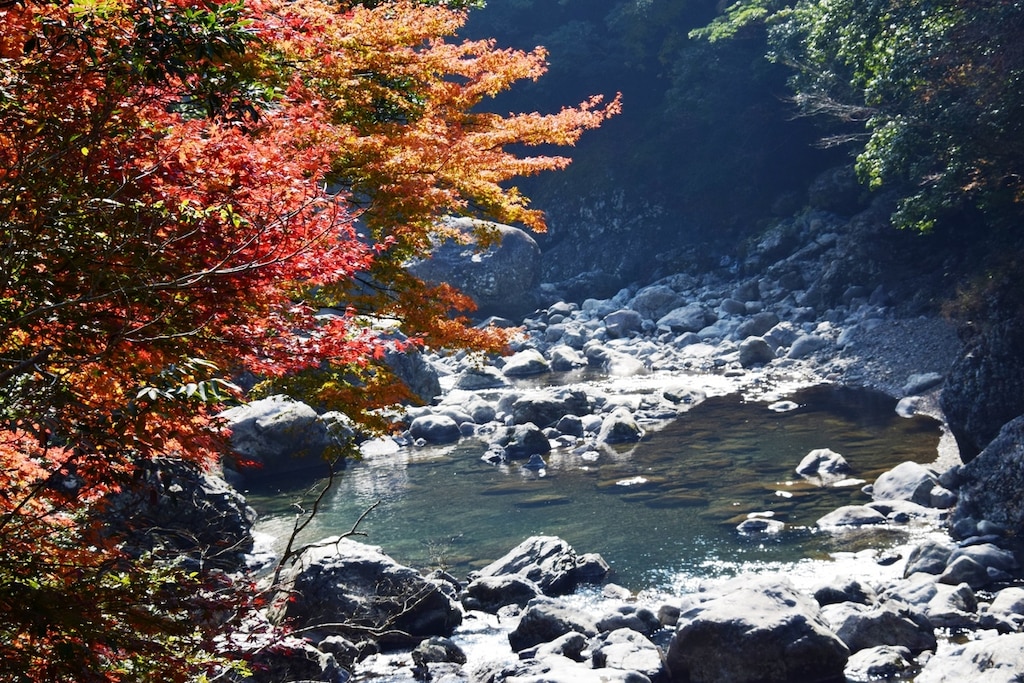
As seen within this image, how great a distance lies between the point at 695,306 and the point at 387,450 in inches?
559

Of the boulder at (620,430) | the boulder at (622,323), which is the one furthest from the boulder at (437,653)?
the boulder at (622,323)

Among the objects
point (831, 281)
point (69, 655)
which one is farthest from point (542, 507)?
point (831, 281)

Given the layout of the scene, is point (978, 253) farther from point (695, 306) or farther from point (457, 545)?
point (457, 545)

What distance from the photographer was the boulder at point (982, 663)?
6273 millimetres

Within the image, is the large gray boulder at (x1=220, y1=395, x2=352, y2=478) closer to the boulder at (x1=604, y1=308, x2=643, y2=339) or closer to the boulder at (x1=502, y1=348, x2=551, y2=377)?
the boulder at (x1=502, y1=348, x2=551, y2=377)

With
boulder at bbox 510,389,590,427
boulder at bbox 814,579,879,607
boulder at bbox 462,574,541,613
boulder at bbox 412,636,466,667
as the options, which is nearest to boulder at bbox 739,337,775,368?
boulder at bbox 510,389,590,427

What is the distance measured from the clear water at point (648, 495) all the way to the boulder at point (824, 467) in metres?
0.20

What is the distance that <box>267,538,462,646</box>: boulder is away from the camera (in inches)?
353

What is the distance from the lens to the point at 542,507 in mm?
13188

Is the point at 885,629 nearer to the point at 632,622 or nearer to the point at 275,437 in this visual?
the point at 632,622

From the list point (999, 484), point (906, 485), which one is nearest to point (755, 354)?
point (906, 485)

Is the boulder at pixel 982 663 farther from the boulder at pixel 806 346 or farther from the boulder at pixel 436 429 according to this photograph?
the boulder at pixel 806 346

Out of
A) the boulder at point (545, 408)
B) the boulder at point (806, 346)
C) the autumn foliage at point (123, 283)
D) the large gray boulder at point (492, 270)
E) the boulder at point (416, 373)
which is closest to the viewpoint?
the autumn foliage at point (123, 283)

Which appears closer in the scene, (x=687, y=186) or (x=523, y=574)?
(x=523, y=574)
